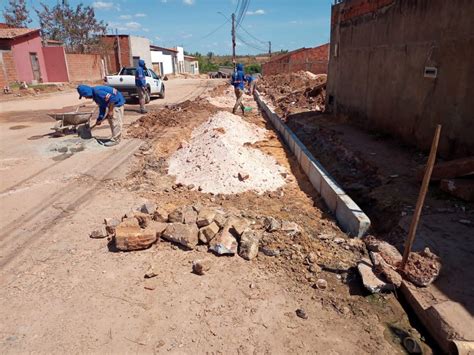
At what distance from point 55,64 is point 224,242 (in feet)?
107

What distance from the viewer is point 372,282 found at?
11.6ft

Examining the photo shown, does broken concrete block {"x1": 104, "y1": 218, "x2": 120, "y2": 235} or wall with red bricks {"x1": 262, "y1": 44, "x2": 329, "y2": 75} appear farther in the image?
wall with red bricks {"x1": 262, "y1": 44, "x2": 329, "y2": 75}

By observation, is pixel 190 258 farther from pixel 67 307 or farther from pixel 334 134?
pixel 334 134

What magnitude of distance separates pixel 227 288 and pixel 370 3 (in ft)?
30.4

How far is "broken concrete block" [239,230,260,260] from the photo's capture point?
13.4 ft

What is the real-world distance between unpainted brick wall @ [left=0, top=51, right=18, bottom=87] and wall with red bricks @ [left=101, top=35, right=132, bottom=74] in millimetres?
15030

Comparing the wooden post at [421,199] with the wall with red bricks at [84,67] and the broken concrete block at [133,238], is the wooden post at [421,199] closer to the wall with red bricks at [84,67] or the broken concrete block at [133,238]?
the broken concrete block at [133,238]

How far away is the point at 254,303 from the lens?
3.41 metres

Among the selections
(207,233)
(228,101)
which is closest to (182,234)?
(207,233)

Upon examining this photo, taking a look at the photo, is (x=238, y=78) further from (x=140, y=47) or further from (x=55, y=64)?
(x=140, y=47)

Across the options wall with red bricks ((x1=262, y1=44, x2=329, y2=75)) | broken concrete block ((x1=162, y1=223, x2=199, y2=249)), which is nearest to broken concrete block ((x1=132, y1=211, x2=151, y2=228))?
broken concrete block ((x1=162, y1=223, x2=199, y2=249))

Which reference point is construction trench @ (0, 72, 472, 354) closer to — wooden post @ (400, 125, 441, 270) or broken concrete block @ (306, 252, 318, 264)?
broken concrete block @ (306, 252, 318, 264)

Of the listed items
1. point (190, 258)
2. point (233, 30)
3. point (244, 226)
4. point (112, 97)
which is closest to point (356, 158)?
point (244, 226)

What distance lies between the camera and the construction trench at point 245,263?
9.97ft
